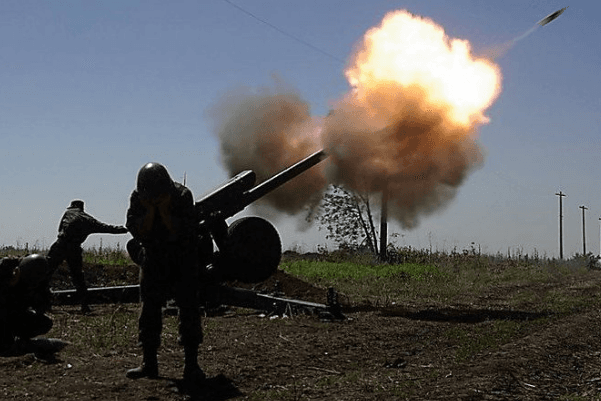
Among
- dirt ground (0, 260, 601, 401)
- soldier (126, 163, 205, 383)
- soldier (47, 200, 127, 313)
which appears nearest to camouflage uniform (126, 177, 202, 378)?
soldier (126, 163, 205, 383)

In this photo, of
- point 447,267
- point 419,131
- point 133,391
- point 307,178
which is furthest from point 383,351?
point 447,267

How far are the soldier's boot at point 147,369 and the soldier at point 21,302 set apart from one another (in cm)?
209

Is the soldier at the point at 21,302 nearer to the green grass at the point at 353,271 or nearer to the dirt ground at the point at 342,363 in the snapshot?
the dirt ground at the point at 342,363

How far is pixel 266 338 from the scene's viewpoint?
34.4 ft

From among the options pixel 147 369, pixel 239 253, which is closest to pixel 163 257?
pixel 147 369

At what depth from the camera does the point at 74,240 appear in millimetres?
14586

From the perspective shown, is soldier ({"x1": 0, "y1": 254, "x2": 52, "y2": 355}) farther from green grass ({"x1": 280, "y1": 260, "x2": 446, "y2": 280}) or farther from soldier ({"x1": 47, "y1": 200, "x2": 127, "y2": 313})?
green grass ({"x1": 280, "y1": 260, "x2": 446, "y2": 280})

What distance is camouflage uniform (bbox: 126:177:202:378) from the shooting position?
7688 millimetres

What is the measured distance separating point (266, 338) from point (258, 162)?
1047 centimetres

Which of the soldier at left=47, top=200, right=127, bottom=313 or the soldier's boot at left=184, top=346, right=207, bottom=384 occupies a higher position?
the soldier at left=47, top=200, right=127, bottom=313

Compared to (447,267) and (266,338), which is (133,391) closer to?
(266,338)

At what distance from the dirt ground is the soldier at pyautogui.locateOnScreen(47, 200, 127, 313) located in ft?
4.27

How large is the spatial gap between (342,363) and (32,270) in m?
3.91

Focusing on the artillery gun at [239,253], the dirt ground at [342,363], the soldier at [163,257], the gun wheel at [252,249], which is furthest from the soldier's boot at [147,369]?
the gun wheel at [252,249]
